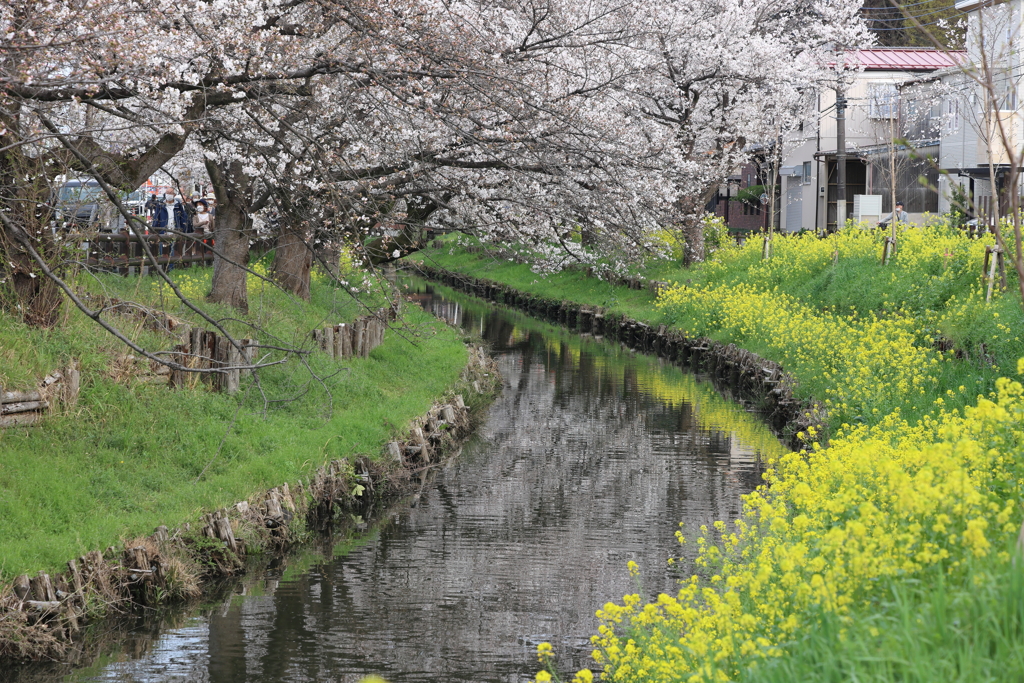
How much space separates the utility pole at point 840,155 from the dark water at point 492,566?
67.3ft

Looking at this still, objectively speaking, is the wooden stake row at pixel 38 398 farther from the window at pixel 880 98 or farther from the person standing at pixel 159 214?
the window at pixel 880 98

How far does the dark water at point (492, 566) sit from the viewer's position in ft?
30.2

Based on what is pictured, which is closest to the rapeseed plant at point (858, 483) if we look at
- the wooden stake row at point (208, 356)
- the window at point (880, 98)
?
the wooden stake row at point (208, 356)

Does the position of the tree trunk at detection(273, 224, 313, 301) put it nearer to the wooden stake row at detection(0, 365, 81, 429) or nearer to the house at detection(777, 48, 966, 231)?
the wooden stake row at detection(0, 365, 81, 429)

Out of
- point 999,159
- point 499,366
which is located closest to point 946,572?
point 499,366

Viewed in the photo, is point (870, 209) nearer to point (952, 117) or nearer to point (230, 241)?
point (952, 117)

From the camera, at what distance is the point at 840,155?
37.5 m

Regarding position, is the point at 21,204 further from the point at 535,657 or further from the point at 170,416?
the point at 535,657

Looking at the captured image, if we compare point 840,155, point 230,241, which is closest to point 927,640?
point 230,241

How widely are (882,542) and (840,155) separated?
34.5m

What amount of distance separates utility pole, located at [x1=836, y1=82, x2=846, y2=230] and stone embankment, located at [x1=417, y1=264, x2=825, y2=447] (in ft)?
29.9

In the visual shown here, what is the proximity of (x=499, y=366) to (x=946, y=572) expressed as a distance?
69.8 feet

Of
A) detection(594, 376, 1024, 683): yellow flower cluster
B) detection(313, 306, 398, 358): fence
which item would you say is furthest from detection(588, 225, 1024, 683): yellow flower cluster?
detection(313, 306, 398, 358): fence

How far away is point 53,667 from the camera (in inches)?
342
